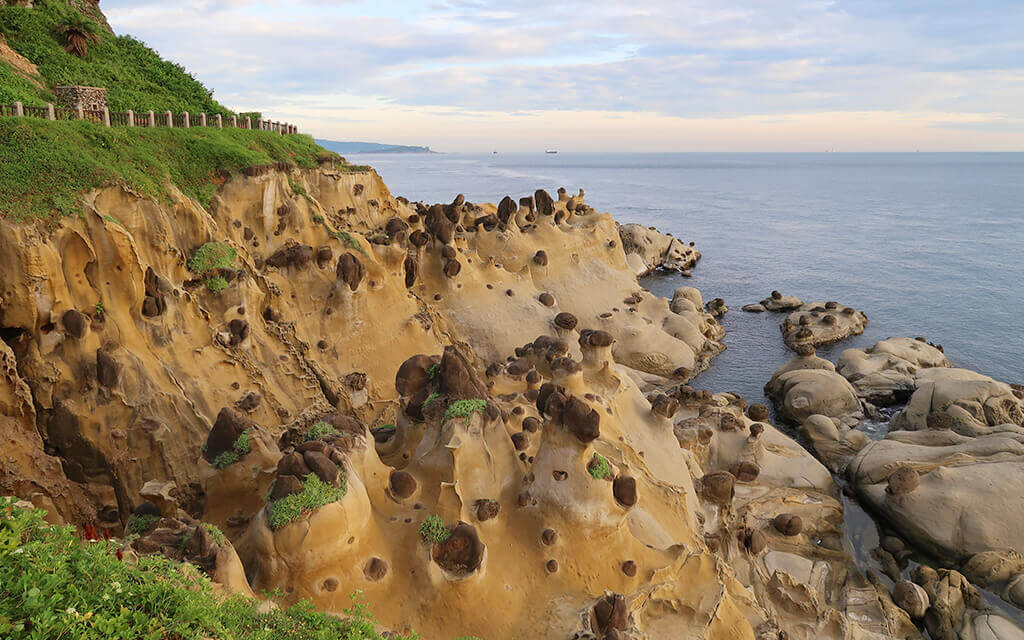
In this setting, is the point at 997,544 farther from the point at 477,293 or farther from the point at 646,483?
the point at 477,293

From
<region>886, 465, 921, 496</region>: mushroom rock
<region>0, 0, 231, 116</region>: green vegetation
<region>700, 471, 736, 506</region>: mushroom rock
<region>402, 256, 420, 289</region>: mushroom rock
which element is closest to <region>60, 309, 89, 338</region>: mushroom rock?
<region>402, 256, 420, 289</region>: mushroom rock

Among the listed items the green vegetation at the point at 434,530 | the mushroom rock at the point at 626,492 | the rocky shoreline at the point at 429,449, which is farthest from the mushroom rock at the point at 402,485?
the mushroom rock at the point at 626,492

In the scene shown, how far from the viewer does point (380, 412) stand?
24.2 metres

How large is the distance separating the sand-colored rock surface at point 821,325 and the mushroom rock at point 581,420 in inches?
1360

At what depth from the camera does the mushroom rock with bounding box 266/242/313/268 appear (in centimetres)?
2483

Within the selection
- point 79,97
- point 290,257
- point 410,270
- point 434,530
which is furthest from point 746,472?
point 79,97

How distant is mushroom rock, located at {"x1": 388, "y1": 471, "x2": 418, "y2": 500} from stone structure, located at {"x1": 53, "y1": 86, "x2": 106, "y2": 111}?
26.1m

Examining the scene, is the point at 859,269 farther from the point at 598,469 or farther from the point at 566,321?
the point at 598,469

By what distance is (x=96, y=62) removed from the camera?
3666 cm

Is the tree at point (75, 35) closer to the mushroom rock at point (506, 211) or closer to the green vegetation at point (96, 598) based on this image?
the mushroom rock at point (506, 211)

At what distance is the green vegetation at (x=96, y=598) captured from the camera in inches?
229

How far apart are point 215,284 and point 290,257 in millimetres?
4093

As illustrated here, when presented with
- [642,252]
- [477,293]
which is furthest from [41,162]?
[642,252]

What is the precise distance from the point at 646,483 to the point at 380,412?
436 inches
